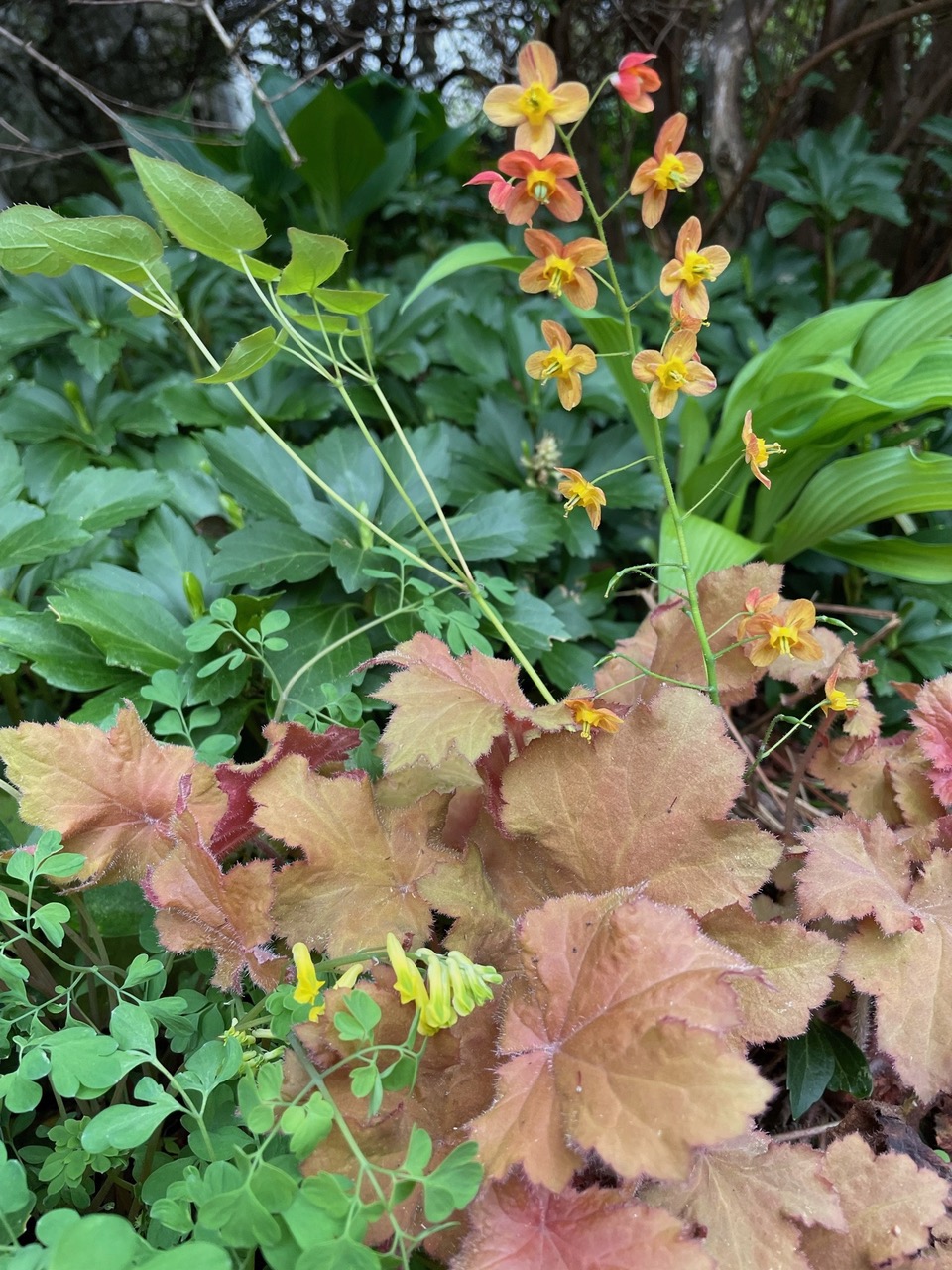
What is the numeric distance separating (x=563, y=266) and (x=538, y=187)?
0.17ft

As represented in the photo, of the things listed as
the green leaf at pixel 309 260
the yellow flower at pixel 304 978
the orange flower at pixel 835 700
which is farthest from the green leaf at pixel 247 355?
the orange flower at pixel 835 700

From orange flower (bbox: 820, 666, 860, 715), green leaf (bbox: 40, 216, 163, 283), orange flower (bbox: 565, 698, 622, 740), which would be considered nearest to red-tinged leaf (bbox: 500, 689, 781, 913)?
orange flower (bbox: 565, 698, 622, 740)

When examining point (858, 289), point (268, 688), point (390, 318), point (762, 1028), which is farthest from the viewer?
point (858, 289)

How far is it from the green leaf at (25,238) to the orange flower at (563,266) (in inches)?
13.3

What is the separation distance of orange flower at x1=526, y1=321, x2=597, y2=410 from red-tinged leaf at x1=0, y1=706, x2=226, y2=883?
0.39 metres

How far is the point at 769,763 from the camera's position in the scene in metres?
0.93

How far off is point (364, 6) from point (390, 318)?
3.83ft

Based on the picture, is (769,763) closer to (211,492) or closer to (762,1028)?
(762,1028)

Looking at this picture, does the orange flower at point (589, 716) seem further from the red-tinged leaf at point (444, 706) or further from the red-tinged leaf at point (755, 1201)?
the red-tinged leaf at point (755, 1201)

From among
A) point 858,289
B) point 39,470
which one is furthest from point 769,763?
point 858,289

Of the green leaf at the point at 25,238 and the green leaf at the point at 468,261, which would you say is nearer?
the green leaf at the point at 25,238

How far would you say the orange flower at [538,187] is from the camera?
50cm

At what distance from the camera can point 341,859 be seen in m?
0.54

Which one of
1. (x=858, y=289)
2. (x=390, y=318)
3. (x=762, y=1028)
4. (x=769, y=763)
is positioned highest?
(x=390, y=318)
